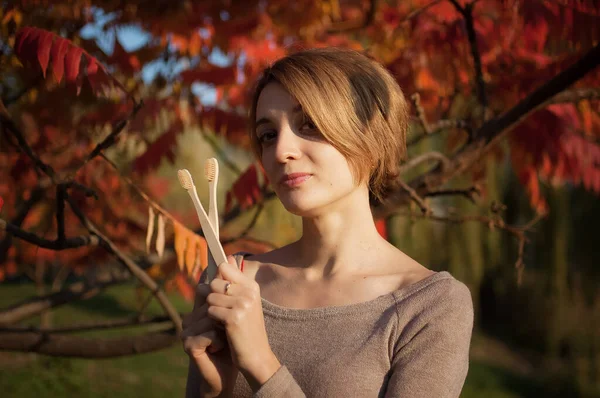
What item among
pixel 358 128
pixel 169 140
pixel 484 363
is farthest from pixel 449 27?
pixel 484 363

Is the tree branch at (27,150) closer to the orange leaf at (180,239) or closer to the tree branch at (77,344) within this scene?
the orange leaf at (180,239)

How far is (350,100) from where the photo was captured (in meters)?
1.54

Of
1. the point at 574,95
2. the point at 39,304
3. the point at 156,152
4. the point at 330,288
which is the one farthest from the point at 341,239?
the point at 156,152

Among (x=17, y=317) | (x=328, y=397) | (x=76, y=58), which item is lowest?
(x=17, y=317)

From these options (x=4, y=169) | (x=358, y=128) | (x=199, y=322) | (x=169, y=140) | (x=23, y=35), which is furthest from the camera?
(x=4, y=169)

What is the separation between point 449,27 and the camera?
3.21m

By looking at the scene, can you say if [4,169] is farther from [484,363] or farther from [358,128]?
[484,363]

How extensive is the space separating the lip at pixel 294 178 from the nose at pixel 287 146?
37 mm

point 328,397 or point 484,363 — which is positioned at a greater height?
point 328,397

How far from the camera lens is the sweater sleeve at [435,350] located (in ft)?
4.61

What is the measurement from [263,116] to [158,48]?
266 cm

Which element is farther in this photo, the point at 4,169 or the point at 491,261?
the point at 491,261

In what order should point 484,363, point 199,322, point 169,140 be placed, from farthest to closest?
point 484,363
point 169,140
point 199,322

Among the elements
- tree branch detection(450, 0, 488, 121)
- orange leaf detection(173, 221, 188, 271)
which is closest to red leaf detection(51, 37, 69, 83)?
orange leaf detection(173, 221, 188, 271)
